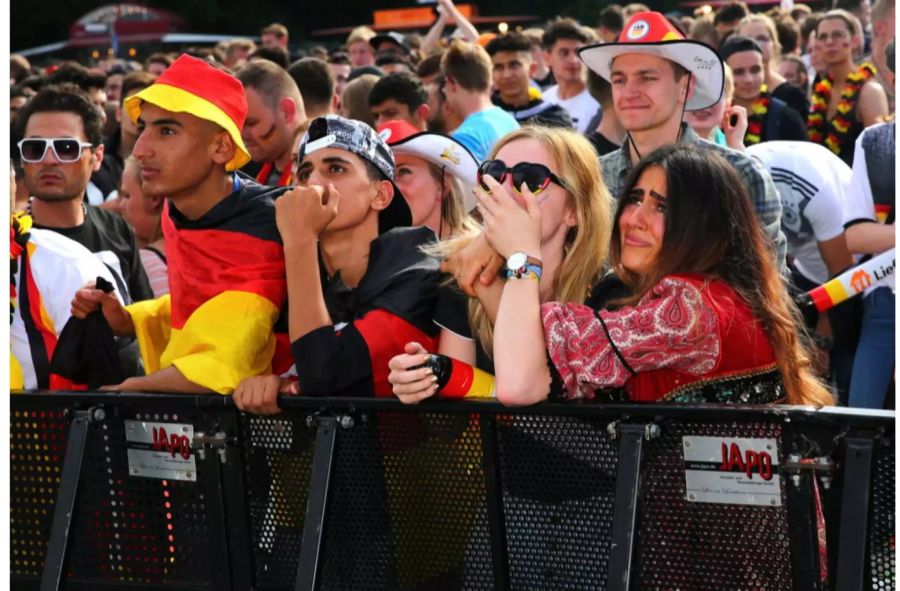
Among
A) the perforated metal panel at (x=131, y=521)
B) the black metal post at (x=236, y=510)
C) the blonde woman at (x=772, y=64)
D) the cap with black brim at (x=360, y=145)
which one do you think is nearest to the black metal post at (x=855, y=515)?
the black metal post at (x=236, y=510)


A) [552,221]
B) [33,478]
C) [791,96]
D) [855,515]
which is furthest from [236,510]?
[791,96]

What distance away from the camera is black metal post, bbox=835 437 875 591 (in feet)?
9.12

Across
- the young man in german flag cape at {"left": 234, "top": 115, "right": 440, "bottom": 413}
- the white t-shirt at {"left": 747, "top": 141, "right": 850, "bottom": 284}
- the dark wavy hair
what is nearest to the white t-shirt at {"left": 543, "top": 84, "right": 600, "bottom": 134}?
the white t-shirt at {"left": 747, "top": 141, "right": 850, "bottom": 284}

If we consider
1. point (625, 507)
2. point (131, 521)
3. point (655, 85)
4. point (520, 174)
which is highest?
point (655, 85)

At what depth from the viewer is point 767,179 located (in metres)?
4.98

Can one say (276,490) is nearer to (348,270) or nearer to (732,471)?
(348,270)

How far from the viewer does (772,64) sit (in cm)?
923

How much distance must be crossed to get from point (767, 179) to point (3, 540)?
116 inches

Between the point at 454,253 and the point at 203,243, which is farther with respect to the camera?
the point at 203,243

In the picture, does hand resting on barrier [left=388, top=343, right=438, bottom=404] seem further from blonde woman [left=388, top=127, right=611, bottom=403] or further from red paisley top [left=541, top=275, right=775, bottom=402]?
blonde woman [left=388, top=127, right=611, bottom=403]

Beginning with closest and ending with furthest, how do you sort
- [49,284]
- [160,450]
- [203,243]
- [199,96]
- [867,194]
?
[160,450] → [203,243] → [199,96] → [49,284] → [867,194]

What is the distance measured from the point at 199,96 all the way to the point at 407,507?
1.63 metres

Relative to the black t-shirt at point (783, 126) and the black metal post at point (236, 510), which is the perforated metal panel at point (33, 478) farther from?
the black t-shirt at point (783, 126)

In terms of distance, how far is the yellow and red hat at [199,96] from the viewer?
13.9 feet
